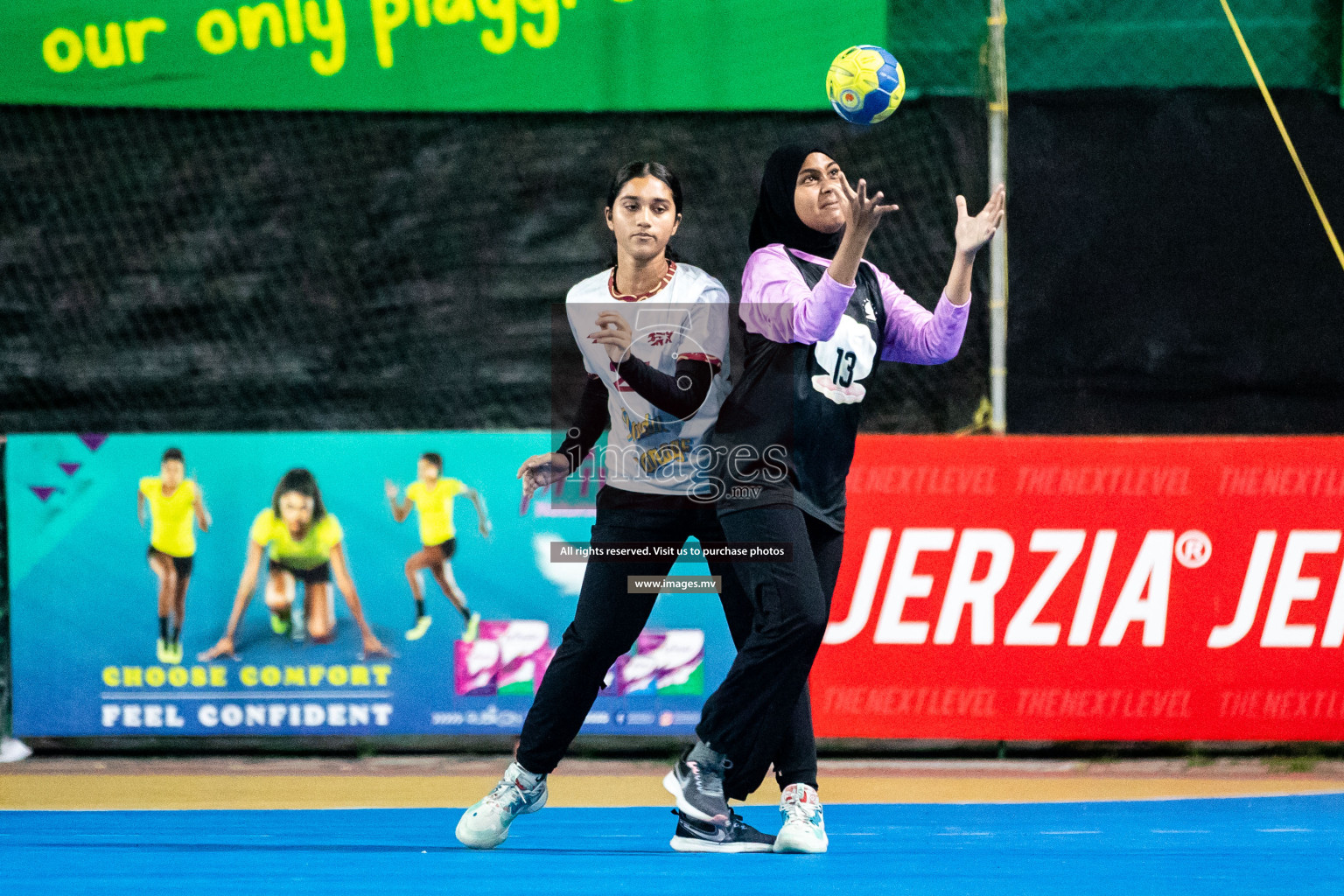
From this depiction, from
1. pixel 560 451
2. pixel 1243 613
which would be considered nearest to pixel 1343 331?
pixel 1243 613

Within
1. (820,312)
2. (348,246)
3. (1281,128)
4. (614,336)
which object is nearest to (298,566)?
(348,246)

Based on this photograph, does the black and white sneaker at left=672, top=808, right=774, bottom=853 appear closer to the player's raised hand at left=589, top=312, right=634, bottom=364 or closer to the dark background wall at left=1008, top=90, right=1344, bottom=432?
the player's raised hand at left=589, top=312, right=634, bottom=364

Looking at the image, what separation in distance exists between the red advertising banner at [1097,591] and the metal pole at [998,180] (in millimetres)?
382

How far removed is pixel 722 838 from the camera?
3848 millimetres

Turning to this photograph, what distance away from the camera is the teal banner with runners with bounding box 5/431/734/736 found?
561cm

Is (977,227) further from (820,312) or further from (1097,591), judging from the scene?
(1097,591)

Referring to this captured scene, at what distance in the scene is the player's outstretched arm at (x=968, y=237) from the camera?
3703mm

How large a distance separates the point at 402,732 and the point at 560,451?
2146 millimetres

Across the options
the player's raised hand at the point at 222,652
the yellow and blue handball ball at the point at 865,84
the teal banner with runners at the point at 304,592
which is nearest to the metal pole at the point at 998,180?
the teal banner with runners at the point at 304,592

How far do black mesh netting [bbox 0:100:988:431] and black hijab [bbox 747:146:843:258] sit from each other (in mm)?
2293

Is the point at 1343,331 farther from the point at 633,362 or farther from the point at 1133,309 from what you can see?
the point at 633,362

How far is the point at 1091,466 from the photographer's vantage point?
18.3 ft

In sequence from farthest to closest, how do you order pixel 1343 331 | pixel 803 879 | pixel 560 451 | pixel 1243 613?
pixel 1343 331 → pixel 1243 613 → pixel 560 451 → pixel 803 879

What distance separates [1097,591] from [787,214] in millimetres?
2456
